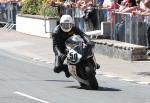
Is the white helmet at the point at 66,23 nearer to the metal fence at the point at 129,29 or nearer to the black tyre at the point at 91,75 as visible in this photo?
the black tyre at the point at 91,75

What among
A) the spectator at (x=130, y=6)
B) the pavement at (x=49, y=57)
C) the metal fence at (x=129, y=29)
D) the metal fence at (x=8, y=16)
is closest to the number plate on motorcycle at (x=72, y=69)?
the pavement at (x=49, y=57)

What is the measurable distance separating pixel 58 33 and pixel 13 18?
65.2ft

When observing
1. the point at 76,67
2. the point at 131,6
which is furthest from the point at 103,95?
the point at 131,6

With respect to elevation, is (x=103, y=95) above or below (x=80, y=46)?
below

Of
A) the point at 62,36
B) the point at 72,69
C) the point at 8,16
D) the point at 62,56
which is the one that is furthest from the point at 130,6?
the point at 8,16

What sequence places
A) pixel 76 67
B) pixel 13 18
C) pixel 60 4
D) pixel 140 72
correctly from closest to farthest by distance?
pixel 76 67 < pixel 140 72 < pixel 60 4 < pixel 13 18

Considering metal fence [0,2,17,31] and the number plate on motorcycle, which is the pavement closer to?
metal fence [0,2,17,31]

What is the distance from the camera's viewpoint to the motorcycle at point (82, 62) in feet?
47.9

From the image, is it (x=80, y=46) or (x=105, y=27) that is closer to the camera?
(x=80, y=46)

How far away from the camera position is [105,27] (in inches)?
957

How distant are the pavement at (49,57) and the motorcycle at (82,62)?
2048 mm

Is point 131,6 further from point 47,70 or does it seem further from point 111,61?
point 47,70

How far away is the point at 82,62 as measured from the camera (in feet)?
48.2

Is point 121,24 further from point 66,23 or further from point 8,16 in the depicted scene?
point 8,16
